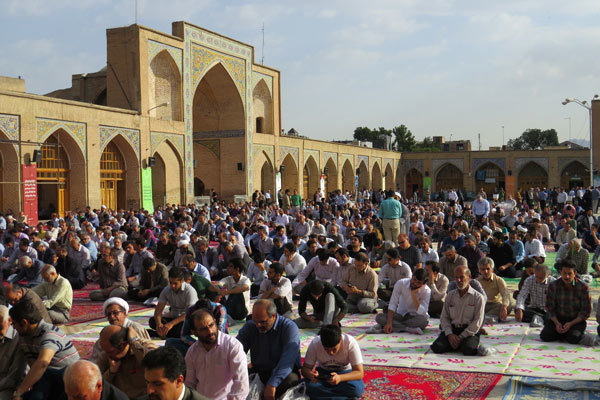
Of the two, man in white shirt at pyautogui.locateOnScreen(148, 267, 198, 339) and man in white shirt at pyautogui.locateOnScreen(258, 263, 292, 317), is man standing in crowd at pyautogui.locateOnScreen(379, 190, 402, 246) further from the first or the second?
man in white shirt at pyautogui.locateOnScreen(148, 267, 198, 339)

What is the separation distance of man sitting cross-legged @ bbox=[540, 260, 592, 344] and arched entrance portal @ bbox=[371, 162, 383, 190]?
37752mm

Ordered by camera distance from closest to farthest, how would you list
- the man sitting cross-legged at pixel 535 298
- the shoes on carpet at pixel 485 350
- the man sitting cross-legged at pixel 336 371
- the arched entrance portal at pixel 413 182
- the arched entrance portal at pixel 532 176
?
the man sitting cross-legged at pixel 336 371 → the shoes on carpet at pixel 485 350 → the man sitting cross-legged at pixel 535 298 → the arched entrance portal at pixel 532 176 → the arched entrance portal at pixel 413 182

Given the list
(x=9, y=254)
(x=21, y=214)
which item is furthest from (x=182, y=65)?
(x=9, y=254)

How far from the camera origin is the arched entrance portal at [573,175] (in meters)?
42.6

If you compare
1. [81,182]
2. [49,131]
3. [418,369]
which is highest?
[49,131]

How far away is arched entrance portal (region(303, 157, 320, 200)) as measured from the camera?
36094 mm

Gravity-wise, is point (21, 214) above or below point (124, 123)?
below

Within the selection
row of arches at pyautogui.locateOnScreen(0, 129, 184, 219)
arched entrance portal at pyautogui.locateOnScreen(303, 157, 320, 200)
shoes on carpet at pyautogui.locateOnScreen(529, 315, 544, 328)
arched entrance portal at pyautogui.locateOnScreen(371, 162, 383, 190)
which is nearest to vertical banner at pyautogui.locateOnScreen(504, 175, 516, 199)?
arched entrance portal at pyautogui.locateOnScreen(371, 162, 383, 190)

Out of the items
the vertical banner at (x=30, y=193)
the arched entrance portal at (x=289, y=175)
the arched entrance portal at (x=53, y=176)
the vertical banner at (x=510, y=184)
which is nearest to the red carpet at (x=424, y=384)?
the vertical banner at (x=30, y=193)

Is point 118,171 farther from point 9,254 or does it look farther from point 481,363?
point 481,363

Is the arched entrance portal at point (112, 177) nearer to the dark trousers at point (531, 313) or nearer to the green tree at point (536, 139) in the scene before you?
the dark trousers at point (531, 313)

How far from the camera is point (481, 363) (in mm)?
5859

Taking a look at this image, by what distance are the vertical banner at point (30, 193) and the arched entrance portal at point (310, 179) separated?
20088 millimetres

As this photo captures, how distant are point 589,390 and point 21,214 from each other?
1529cm
